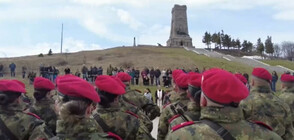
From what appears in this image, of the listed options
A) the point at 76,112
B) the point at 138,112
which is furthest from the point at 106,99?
the point at 138,112

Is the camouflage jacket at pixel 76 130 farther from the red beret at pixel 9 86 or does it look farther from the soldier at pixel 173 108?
the soldier at pixel 173 108

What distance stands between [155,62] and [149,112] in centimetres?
4215

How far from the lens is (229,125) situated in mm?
2760

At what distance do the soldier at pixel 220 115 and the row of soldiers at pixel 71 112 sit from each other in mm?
776

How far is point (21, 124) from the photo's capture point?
3.85 meters

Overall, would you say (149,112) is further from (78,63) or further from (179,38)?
(179,38)

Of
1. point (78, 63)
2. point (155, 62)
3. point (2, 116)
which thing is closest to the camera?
point (2, 116)

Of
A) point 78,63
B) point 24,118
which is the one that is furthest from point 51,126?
point 78,63

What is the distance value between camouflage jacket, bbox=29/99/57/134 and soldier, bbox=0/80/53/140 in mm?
1345

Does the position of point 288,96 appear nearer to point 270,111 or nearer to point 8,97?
point 270,111

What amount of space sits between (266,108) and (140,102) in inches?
117

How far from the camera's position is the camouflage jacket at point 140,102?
7.26 metres

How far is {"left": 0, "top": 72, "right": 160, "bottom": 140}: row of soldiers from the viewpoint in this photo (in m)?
2.93

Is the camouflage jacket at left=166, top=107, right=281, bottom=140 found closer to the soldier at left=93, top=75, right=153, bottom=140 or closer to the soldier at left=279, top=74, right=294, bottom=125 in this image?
the soldier at left=93, top=75, right=153, bottom=140
